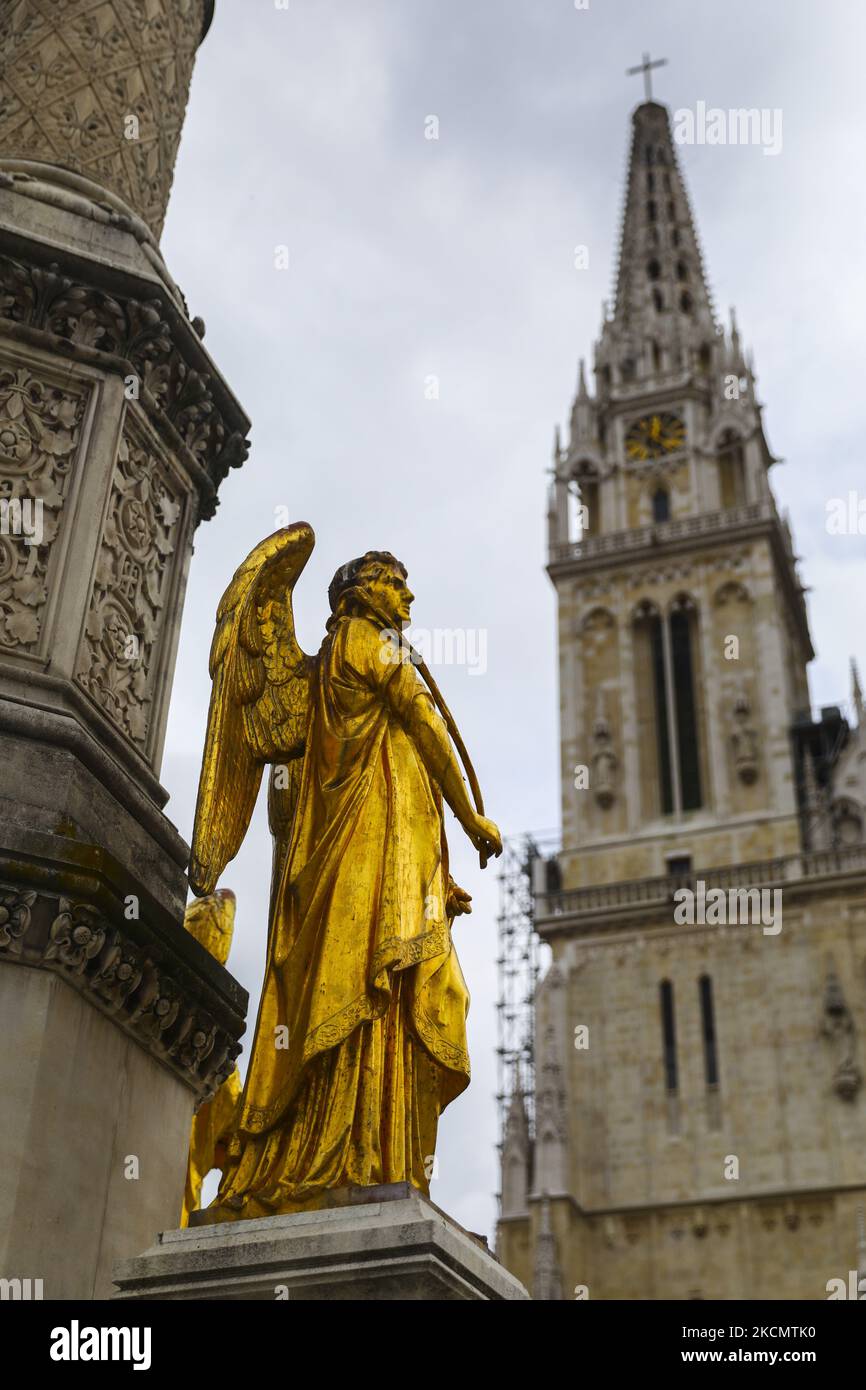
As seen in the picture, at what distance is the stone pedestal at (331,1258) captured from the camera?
14.2 feet

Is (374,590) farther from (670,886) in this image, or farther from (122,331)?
(670,886)

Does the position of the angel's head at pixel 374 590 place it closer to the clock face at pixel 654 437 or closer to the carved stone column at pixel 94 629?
the carved stone column at pixel 94 629

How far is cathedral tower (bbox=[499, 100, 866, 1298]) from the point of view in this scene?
32219mm

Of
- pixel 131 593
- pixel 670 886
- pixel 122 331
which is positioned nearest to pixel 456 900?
pixel 131 593

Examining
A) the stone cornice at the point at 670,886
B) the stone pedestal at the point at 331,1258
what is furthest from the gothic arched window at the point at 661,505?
the stone pedestal at the point at 331,1258

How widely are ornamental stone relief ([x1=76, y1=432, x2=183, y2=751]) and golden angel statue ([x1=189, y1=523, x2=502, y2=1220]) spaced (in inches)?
18.5

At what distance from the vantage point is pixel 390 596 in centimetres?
613

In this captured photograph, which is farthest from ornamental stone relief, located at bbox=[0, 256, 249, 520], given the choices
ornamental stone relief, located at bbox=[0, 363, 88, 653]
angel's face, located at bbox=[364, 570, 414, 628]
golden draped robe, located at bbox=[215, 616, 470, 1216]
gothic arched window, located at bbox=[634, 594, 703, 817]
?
gothic arched window, located at bbox=[634, 594, 703, 817]

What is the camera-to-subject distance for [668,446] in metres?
45.3

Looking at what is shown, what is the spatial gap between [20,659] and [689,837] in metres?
32.4

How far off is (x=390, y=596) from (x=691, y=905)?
3026 centimetres

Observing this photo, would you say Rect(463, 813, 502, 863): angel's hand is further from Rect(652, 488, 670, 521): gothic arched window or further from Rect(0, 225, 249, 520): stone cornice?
Rect(652, 488, 670, 521): gothic arched window
